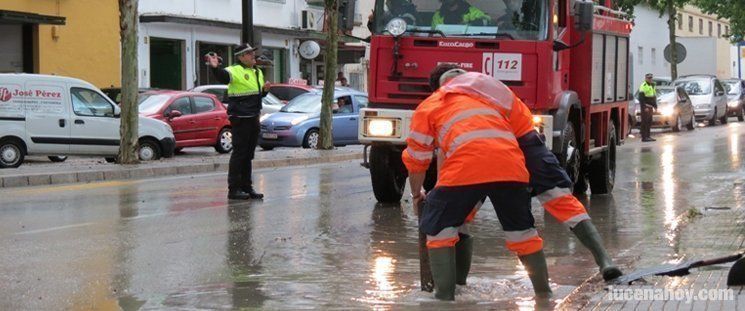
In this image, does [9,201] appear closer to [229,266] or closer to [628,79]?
[229,266]

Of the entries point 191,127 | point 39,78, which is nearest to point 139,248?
point 39,78

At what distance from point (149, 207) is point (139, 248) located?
3.53m

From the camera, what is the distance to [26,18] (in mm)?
30531

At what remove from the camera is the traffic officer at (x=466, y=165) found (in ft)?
24.6

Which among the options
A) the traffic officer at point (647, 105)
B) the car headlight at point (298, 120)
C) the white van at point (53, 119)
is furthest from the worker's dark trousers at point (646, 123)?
the white van at point (53, 119)

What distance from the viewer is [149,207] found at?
14055 millimetres

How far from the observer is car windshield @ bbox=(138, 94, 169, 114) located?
25.5 m

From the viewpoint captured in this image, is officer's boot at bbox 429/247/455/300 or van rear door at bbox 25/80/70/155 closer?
officer's boot at bbox 429/247/455/300

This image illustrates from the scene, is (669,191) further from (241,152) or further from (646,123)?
(646,123)

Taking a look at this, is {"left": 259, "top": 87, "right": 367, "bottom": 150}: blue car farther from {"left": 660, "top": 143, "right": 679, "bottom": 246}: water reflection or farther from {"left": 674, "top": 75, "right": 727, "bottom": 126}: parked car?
{"left": 674, "top": 75, "right": 727, "bottom": 126}: parked car

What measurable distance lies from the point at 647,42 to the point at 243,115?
188 ft

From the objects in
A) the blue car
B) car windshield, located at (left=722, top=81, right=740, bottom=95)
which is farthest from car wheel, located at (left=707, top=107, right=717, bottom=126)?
the blue car

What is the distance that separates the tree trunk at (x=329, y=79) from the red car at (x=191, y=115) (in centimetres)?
212

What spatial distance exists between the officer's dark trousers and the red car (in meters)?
10.4
